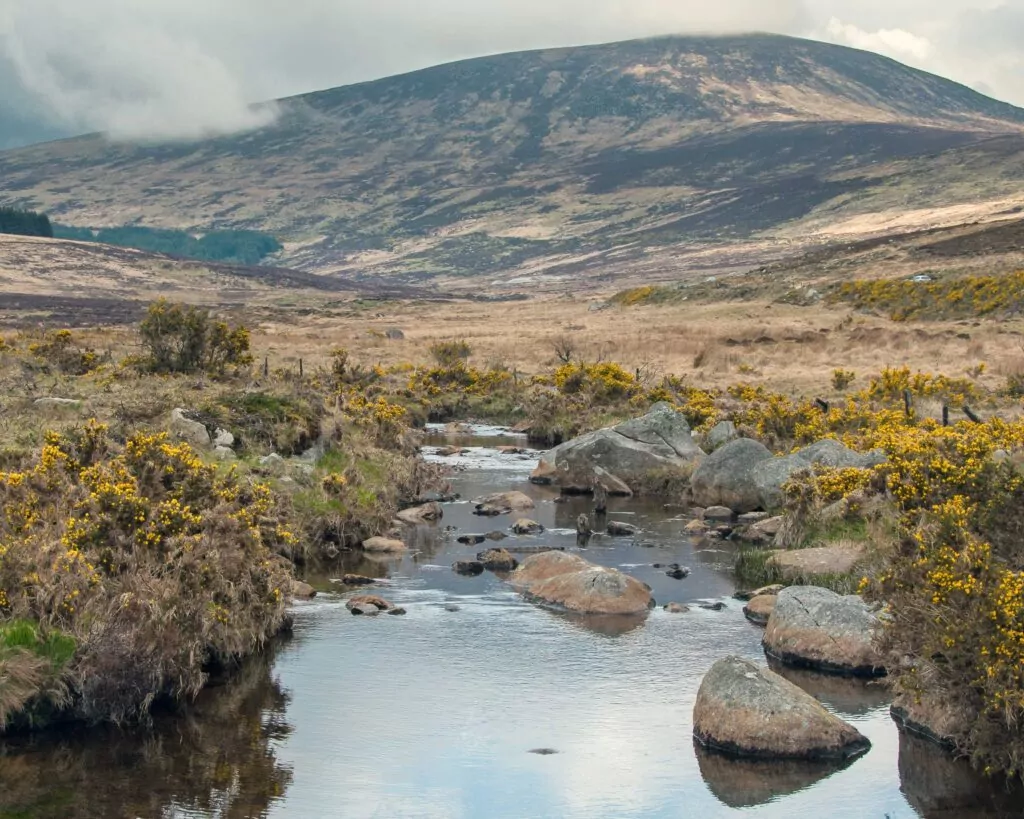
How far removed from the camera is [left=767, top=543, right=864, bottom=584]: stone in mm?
26906

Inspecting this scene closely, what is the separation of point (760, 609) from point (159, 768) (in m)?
12.5

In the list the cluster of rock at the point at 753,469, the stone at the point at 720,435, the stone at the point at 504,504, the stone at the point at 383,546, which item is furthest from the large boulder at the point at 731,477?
the stone at the point at 383,546

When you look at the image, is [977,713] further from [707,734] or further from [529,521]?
[529,521]

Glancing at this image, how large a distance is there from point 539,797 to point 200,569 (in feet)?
23.4

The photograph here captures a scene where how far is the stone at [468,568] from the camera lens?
29062 mm

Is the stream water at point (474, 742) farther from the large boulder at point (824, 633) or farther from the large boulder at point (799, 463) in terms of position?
the large boulder at point (799, 463)

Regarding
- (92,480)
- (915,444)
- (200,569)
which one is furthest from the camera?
(915,444)

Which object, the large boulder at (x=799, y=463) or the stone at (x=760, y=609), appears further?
the large boulder at (x=799, y=463)

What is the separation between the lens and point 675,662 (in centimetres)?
2242

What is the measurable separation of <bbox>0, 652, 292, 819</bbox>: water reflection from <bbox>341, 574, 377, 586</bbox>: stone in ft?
25.2

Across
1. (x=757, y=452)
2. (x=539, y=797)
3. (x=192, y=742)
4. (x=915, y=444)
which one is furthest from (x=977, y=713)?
(x=757, y=452)

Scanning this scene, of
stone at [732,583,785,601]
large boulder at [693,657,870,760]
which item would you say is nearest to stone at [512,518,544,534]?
stone at [732,583,785,601]

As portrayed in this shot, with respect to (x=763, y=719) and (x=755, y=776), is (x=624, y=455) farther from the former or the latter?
(x=755, y=776)

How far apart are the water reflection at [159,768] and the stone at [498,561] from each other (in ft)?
32.1
